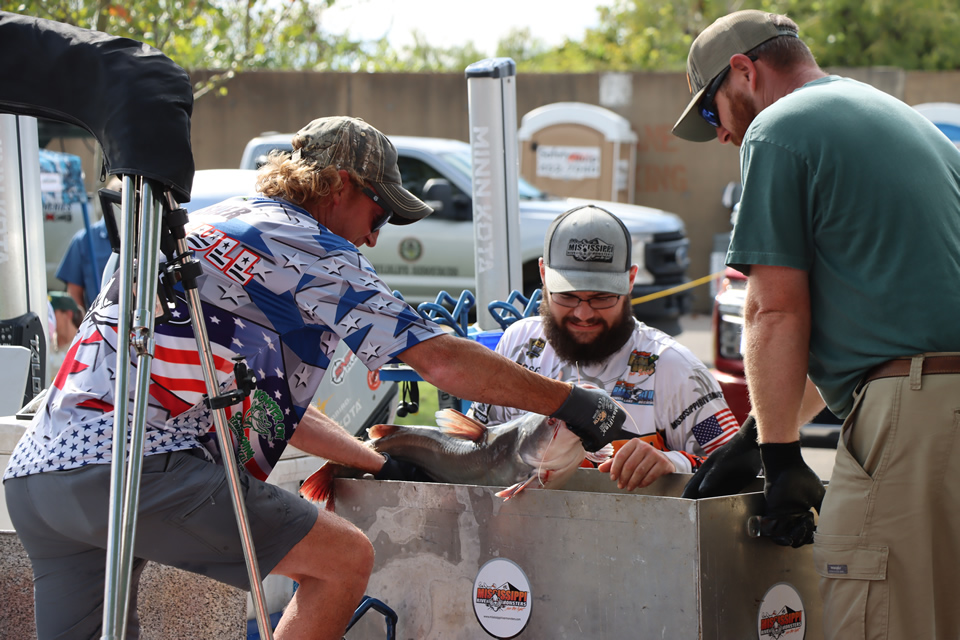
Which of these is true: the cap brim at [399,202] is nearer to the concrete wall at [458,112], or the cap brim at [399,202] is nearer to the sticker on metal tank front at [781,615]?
the sticker on metal tank front at [781,615]

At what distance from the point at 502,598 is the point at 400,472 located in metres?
0.54

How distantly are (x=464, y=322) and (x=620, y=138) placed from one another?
9212 mm

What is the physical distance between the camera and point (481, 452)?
275 centimetres

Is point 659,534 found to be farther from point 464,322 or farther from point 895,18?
point 895,18

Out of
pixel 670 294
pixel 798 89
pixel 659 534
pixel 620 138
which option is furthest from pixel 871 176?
pixel 620 138

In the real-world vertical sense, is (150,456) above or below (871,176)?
below

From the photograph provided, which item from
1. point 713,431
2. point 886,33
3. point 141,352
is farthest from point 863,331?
point 886,33

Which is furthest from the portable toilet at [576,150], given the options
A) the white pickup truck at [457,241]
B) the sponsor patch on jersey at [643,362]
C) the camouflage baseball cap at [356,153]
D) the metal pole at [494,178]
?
the camouflage baseball cap at [356,153]

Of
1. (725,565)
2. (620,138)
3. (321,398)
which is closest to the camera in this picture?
(725,565)

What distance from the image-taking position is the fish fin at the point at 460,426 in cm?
278

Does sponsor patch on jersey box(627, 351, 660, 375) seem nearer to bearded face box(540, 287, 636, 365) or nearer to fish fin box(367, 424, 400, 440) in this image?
bearded face box(540, 287, 636, 365)

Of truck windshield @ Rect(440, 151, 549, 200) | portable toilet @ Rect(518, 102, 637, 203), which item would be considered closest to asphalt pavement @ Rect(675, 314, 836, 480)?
portable toilet @ Rect(518, 102, 637, 203)

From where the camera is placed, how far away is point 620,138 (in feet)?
42.2

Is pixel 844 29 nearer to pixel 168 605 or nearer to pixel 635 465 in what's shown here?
pixel 635 465
